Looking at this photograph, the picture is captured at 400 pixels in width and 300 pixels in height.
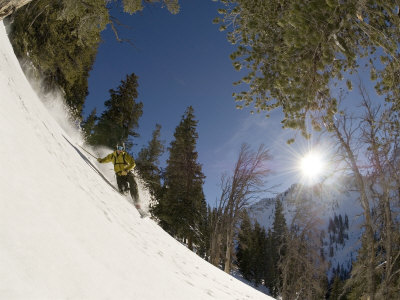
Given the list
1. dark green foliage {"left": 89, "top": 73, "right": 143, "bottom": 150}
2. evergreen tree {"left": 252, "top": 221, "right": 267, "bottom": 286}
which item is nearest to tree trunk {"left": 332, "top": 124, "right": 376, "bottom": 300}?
dark green foliage {"left": 89, "top": 73, "right": 143, "bottom": 150}

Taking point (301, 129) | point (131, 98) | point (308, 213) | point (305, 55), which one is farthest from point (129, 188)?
point (131, 98)

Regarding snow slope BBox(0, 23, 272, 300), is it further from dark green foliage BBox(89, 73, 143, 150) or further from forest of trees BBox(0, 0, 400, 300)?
dark green foliage BBox(89, 73, 143, 150)

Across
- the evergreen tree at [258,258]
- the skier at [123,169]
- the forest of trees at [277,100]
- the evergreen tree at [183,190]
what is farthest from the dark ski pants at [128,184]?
the evergreen tree at [258,258]

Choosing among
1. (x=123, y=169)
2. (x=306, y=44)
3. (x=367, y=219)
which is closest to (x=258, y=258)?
(x=367, y=219)

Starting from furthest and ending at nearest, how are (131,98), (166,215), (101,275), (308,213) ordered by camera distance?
(131,98) → (166,215) → (308,213) → (101,275)

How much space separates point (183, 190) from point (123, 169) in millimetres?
15972

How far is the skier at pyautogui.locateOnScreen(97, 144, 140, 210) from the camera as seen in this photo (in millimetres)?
10188

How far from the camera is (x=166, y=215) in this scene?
2522 centimetres

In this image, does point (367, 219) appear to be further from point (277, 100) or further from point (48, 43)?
point (48, 43)

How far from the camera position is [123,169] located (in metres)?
10.2

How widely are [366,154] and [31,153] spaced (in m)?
10.1

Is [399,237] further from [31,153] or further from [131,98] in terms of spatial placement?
[131,98]

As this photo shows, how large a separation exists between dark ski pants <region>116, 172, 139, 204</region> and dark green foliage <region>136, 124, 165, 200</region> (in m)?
14.1

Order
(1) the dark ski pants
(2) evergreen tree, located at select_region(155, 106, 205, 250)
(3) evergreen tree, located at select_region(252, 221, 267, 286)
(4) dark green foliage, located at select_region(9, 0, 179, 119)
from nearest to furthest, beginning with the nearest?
(1) the dark ski pants
(4) dark green foliage, located at select_region(9, 0, 179, 119)
(2) evergreen tree, located at select_region(155, 106, 205, 250)
(3) evergreen tree, located at select_region(252, 221, 267, 286)
